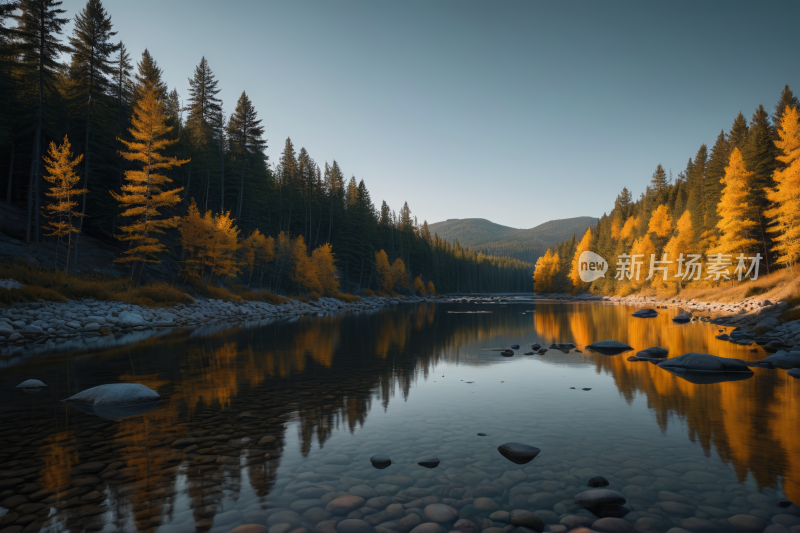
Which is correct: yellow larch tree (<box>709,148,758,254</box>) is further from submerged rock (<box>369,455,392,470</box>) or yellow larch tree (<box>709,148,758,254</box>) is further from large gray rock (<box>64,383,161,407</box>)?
large gray rock (<box>64,383,161,407</box>)

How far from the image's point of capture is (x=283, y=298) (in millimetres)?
47062

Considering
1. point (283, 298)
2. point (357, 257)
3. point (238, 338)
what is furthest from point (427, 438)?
point (357, 257)

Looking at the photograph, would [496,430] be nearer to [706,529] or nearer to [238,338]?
[706,529]

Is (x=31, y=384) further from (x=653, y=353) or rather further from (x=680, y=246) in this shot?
Answer: (x=680, y=246)

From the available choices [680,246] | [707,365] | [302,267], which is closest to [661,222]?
[680,246]

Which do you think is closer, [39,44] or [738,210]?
[39,44]

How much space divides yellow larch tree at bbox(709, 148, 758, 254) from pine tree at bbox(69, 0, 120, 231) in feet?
196

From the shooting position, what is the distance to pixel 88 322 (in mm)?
21406

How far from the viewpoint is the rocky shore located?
17844mm

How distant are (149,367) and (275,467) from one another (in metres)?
9.82

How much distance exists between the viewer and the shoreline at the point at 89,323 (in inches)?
696

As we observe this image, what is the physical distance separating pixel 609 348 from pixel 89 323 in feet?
88.6

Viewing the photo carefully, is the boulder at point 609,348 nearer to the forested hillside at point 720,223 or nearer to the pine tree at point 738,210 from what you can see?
the forested hillside at point 720,223

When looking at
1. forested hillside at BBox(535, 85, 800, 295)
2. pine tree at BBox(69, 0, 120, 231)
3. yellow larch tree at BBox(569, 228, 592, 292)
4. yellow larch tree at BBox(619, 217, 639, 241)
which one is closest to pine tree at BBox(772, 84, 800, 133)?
forested hillside at BBox(535, 85, 800, 295)
